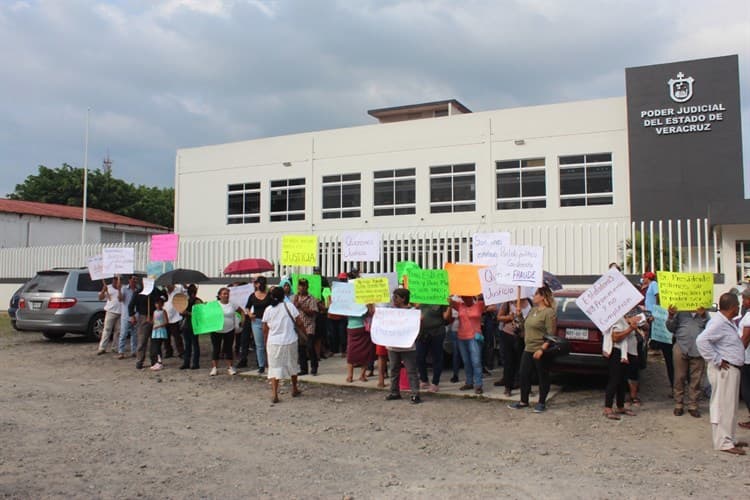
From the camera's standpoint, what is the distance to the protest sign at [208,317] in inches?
418

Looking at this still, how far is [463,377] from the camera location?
10.3 m

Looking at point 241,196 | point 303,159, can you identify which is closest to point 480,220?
point 303,159

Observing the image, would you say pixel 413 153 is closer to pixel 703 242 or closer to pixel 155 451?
pixel 703 242

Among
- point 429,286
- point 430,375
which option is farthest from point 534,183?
point 429,286

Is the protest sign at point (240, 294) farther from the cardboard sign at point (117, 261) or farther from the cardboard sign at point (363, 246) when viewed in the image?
the cardboard sign at point (117, 261)

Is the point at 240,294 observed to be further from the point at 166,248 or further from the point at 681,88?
the point at 681,88

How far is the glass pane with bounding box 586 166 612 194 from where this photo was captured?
75.8ft

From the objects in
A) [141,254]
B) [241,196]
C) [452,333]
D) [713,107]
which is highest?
[713,107]

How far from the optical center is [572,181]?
23500 mm

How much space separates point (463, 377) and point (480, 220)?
1484cm

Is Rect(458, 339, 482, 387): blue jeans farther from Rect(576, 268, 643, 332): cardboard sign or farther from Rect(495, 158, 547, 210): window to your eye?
Rect(495, 158, 547, 210): window

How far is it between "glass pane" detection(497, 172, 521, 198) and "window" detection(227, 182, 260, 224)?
11.4 meters

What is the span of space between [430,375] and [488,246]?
2678mm

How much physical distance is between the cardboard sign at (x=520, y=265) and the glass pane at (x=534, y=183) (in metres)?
16.2
